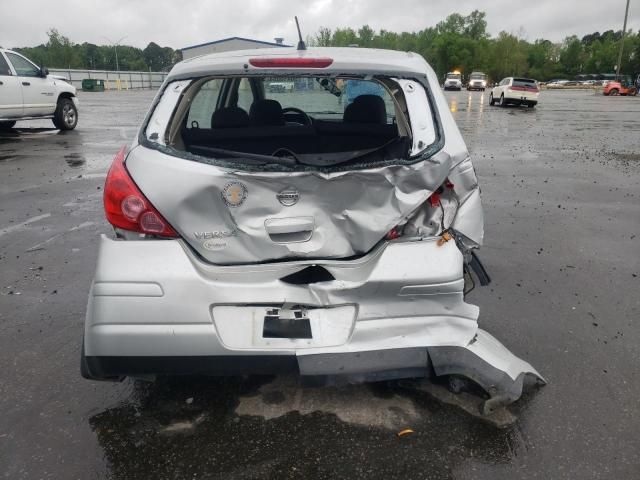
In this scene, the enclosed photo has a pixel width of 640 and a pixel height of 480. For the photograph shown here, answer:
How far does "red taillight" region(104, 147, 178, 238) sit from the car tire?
45.2 ft

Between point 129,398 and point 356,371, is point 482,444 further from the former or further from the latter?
point 129,398

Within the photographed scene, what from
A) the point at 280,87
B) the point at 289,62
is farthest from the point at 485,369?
the point at 280,87

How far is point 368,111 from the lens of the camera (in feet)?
11.3

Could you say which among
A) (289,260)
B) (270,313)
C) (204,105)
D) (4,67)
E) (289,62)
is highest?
(4,67)

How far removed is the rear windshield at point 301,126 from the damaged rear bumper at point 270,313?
0.52 meters

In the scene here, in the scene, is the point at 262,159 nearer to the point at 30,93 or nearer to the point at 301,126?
the point at 301,126

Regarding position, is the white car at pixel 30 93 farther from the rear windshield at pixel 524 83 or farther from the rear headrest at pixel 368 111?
the rear windshield at pixel 524 83

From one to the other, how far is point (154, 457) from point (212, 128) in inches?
70.8

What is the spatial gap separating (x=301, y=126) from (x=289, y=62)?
0.99 m

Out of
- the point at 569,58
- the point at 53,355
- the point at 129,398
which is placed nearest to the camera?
the point at 129,398

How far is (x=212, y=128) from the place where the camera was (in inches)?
127

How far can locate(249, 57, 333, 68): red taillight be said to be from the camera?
2521 millimetres

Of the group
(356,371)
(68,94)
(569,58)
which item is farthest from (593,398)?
(569,58)

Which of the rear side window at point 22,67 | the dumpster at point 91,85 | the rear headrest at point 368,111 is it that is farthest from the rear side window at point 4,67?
the dumpster at point 91,85
